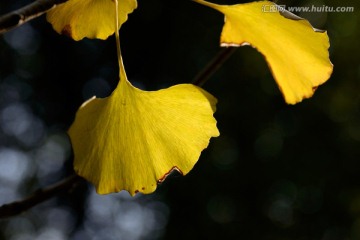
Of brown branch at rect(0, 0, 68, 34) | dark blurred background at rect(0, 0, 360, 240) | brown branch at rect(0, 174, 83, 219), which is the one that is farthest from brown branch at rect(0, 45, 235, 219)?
dark blurred background at rect(0, 0, 360, 240)

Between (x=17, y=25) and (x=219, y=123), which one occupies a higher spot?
(x=17, y=25)

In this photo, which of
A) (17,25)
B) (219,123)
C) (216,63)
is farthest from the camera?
(219,123)

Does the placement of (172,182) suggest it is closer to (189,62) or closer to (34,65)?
(189,62)

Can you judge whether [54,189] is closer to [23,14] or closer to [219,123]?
[23,14]

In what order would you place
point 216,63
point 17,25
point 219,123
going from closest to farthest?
point 17,25
point 216,63
point 219,123

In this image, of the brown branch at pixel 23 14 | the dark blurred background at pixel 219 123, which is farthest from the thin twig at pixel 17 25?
the dark blurred background at pixel 219 123

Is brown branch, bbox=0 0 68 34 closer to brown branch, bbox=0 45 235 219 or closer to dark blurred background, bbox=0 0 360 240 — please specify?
brown branch, bbox=0 45 235 219

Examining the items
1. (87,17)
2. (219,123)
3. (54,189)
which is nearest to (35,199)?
(54,189)

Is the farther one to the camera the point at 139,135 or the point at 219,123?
the point at 219,123
